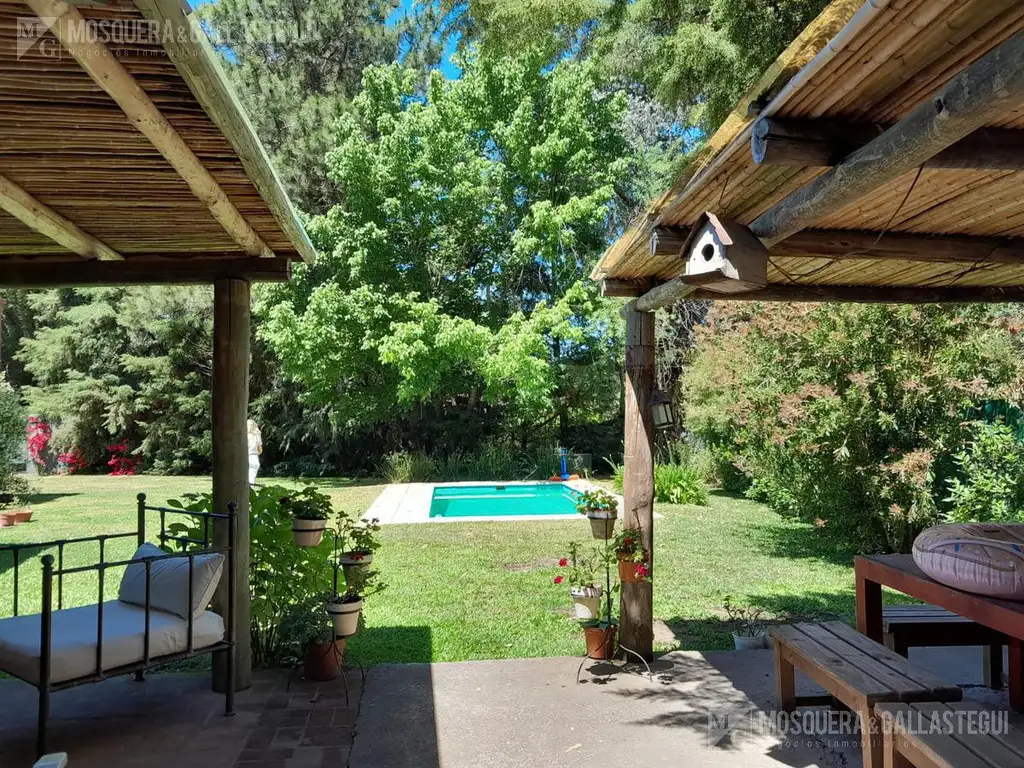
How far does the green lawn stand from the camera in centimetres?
542

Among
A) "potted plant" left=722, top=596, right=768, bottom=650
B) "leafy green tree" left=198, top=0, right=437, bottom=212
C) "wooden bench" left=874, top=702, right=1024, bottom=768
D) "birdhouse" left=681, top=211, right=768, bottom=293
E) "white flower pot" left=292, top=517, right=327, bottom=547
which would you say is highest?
"leafy green tree" left=198, top=0, right=437, bottom=212

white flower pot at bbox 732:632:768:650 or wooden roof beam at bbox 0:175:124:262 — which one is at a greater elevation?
wooden roof beam at bbox 0:175:124:262

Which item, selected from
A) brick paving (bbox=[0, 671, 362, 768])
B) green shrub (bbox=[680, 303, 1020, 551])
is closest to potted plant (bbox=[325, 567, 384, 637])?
brick paving (bbox=[0, 671, 362, 768])

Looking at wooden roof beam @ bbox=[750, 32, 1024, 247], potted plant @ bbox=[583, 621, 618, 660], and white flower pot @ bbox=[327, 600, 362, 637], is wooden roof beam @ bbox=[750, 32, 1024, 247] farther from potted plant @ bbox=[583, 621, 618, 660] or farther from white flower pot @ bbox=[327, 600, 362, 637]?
white flower pot @ bbox=[327, 600, 362, 637]

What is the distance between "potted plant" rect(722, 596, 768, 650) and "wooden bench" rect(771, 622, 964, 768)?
1.00 m

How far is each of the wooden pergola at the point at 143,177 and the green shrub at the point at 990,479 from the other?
6.24 meters

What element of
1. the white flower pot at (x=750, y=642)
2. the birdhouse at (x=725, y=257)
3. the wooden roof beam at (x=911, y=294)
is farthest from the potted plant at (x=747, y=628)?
the birdhouse at (x=725, y=257)

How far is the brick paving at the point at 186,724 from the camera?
11.2 feet

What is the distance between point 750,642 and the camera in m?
5.02

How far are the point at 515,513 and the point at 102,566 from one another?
922 centimetres

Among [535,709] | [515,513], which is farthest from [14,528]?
[535,709]

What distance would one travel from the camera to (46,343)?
19797 mm

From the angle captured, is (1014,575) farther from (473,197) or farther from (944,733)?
(473,197)

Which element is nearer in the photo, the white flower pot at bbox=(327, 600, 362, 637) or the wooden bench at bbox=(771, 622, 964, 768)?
the wooden bench at bbox=(771, 622, 964, 768)
